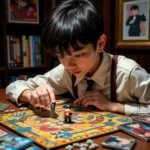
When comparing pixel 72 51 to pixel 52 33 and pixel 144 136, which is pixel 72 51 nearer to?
pixel 52 33

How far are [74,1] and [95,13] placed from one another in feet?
0.38

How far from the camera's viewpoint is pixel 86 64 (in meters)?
0.96

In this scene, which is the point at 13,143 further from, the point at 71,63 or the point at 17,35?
the point at 17,35

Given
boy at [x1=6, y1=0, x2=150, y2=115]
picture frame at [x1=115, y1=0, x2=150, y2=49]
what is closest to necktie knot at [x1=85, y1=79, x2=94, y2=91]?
boy at [x1=6, y1=0, x2=150, y2=115]

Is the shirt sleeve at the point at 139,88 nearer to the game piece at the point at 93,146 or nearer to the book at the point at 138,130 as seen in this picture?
the book at the point at 138,130

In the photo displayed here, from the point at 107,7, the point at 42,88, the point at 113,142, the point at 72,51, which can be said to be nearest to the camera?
the point at 113,142

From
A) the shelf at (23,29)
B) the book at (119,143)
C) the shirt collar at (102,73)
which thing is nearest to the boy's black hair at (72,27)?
the shirt collar at (102,73)

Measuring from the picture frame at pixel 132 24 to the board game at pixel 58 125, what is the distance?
930 millimetres

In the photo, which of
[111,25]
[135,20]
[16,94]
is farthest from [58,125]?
[111,25]

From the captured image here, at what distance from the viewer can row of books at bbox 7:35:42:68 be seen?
226cm

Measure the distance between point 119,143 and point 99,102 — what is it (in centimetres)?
38

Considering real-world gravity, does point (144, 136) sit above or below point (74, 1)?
below

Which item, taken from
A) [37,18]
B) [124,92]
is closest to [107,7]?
[37,18]

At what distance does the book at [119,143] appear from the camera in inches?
23.9
